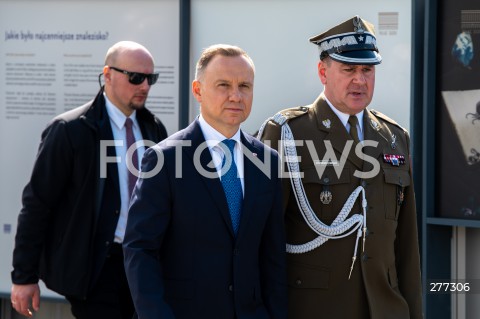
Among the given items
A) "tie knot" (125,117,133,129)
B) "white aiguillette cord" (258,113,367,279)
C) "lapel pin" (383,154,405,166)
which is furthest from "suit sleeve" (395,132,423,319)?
"tie knot" (125,117,133,129)

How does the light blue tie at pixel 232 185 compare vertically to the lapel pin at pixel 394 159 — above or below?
below

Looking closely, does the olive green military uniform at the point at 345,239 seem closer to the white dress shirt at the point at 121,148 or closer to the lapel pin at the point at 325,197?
the lapel pin at the point at 325,197

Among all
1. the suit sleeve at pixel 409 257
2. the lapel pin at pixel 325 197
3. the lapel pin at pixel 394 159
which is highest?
the lapel pin at pixel 394 159


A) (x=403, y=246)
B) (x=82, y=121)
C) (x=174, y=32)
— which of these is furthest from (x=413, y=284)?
(x=174, y=32)

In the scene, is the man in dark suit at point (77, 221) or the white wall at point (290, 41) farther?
the white wall at point (290, 41)

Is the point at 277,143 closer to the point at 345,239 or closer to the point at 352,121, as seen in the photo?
the point at 352,121

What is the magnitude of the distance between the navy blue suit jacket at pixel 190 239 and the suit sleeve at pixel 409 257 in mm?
814

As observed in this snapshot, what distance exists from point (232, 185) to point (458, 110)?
2237 millimetres

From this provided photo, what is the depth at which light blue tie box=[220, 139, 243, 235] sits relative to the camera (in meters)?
3.56

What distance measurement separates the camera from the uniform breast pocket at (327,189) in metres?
3.91

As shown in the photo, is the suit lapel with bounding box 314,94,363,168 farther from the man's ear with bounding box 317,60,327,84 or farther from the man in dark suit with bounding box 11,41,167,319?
the man in dark suit with bounding box 11,41,167,319

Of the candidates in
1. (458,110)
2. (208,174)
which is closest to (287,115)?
(208,174)

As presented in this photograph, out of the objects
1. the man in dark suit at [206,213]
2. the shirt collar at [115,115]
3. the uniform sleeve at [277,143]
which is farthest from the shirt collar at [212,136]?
the shirt collar at [115,115]

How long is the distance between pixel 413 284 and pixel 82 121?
191cm
